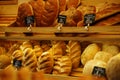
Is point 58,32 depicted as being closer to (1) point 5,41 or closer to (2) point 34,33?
(2) point 34,33

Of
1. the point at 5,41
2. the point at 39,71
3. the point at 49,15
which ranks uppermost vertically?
the point at 49,15

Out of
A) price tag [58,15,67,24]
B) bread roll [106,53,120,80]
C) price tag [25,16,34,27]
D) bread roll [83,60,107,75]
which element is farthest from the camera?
price tag [25,16,34,27]

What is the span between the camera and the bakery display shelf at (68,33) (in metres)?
1.71

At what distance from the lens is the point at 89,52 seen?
1823 mm

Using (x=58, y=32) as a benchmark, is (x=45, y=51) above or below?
below

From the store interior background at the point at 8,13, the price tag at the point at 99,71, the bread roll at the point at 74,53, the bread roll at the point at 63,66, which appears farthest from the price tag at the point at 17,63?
the price tag at the point at 99,71

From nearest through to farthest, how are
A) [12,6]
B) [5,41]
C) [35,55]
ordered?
[35,55], [5,41], [12,6]

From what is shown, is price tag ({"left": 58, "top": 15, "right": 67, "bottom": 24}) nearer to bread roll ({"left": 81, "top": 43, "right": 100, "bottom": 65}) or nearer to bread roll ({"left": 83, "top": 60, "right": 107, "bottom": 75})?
bread roll ({"left": 81, "top": 43, "right": 100, "bottom": 65})

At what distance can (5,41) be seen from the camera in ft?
7.52

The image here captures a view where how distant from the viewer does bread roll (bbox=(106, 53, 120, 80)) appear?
60.5 inches

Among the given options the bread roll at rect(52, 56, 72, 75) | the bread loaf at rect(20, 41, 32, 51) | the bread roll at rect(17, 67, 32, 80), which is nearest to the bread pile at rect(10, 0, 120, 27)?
the bread loaf at rect(20, 41, 32, 51)

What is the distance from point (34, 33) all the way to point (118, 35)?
66 centimetres

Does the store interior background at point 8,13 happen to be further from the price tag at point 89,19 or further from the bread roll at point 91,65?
the bread roll at point 91,65

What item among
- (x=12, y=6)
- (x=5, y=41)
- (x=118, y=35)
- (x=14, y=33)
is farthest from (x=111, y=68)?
(x=12, y=6)
